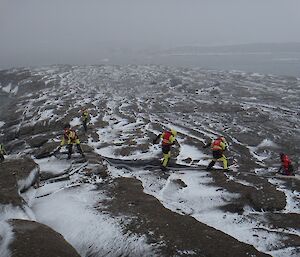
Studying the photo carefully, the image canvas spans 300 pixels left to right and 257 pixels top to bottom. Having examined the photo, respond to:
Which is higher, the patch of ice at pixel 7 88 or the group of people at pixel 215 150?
the group of people at pixel 215 150

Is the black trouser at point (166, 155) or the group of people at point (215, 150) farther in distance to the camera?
the black trouser at point (166, 155)

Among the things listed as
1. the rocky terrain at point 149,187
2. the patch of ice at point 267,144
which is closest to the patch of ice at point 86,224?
the rocky terrain at point 149,187

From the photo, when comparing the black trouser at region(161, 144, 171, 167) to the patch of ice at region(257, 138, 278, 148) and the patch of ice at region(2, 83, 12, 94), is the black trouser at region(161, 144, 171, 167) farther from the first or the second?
the patch of ice at region(2, 83, 12, 94)

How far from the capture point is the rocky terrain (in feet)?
40.3

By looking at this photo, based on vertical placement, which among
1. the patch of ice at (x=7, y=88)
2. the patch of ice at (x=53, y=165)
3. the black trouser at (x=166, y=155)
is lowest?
the patch of ice at (x=7, y=88)

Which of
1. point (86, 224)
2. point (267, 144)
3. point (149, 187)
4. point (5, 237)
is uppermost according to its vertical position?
point (5, 237)

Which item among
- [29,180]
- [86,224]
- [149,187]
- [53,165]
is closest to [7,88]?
[53,165]

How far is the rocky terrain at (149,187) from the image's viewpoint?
12.3 meters

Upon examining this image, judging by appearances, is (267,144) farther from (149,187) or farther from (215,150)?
(149,187)

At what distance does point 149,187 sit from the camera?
18.1 meters

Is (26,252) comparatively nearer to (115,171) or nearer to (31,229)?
(31,229)

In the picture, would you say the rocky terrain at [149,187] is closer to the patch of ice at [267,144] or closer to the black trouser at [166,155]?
the patch of ice at [267,144]

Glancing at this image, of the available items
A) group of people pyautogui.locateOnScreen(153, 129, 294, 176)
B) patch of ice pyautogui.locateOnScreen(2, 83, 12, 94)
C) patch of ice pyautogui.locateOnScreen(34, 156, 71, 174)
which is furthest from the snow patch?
patch of ice pyautogui.locateOnScreen(2, 83, 12, 94)

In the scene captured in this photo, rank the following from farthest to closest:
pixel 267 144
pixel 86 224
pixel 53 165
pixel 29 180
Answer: pixel 267 144 → pixel 53 165 → pixel 29 180 → pixel 86 224
